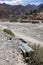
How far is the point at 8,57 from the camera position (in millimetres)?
10633

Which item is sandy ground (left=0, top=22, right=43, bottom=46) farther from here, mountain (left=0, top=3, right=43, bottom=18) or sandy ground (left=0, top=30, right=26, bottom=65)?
mountain (left=0, top=3, right=43, bottom=18)

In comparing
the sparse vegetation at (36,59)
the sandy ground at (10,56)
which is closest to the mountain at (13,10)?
the sandy ground at (10,56)

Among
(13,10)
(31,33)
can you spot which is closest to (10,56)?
(31,33)

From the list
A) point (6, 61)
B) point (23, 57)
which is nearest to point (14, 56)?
point (23, 57)

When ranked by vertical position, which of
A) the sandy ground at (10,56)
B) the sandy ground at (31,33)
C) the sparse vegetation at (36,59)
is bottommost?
the sandy ground at (31,33)

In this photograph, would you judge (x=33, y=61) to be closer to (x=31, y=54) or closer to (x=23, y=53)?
(x=31, y=54)

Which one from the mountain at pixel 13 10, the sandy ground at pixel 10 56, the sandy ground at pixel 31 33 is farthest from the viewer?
the mountain at pixel 13 10

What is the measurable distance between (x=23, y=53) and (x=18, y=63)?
45.7 inches

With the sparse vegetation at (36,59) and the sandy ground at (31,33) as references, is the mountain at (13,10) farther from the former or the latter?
the sparse vegetation at (36,59)

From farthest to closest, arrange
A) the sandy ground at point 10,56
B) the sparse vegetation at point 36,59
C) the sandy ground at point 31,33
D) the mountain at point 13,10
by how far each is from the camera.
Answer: the mountain at point 13,10 < the sandy ground at point 31,33 < the sandy ground at point 10,56 < the sparse vegetation at point 36,59

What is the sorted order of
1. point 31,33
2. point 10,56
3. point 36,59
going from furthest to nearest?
point 31,33 < point 10,56 < point 36,59

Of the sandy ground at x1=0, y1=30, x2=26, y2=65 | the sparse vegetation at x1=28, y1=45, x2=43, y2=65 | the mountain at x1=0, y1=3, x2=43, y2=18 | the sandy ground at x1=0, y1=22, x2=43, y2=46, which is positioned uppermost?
the sparse vegetation at x1=28, y1=45, x2=43, y2=65

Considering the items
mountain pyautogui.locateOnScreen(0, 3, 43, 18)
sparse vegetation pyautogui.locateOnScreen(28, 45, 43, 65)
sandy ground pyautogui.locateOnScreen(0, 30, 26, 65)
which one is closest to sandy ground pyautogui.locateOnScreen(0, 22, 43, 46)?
sandy ground pyautogui.locateOnScreen(0, 30, 26, 65)

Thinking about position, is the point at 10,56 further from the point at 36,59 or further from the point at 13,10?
the point at 13,10
